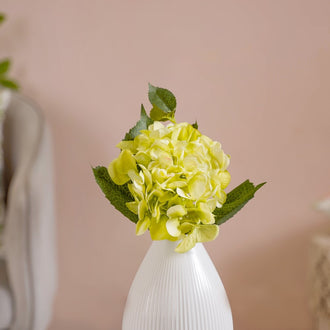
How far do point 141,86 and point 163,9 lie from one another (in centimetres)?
26

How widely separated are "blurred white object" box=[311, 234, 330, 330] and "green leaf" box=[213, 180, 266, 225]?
0.56 m

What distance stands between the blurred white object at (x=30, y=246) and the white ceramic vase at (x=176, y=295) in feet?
2.31

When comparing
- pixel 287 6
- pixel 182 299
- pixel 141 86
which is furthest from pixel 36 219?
pixel 287 6

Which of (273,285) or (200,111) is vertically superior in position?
(200,111)

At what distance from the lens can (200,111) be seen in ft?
4.91

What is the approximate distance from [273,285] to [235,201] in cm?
92

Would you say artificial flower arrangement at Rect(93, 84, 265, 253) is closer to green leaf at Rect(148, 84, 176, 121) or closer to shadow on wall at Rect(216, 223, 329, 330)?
green leaf at Rect(148, 84, 176, 121)

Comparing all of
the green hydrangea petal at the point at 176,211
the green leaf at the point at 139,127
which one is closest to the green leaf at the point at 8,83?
the green leaf at the point at 139,127

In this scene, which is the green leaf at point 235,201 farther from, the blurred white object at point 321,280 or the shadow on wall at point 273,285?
the shadow on wall at point 273,285

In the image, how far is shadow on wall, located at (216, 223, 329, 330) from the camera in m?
1.49

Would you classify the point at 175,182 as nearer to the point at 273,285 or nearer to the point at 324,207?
the point at 324,207

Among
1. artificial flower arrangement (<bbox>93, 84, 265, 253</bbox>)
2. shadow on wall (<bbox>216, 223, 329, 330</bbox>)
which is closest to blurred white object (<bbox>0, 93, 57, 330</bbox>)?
shadow on wall (<bbox>216, 223, 329, 330</bbox>)

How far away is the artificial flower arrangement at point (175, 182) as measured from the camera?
64cm

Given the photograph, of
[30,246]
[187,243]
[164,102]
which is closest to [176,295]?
[187,243]
